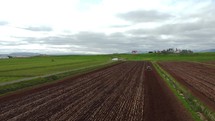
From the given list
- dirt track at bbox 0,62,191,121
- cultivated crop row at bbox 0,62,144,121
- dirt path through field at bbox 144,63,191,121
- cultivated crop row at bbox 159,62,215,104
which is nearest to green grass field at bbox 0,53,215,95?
cultivated crop row at bbox 0,62,144,121

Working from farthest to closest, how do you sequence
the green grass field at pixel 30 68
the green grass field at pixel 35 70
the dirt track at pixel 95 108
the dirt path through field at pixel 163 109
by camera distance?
the green grass field at pixel 30 68, the green grass field at pixel 35 70, the dirt path through field at pixel 163 109, the dirt track at pixel 95 108

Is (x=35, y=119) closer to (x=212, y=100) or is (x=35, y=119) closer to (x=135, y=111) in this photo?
(x=135, y=111)

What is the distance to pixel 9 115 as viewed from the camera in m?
14.3

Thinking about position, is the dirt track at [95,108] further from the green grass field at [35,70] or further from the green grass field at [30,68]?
the green grass field at [30,68]

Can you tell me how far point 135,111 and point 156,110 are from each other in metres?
1.54

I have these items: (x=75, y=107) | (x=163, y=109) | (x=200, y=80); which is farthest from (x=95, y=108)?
(x=200, y=80)

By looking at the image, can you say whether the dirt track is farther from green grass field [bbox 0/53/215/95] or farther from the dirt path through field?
green grass field [bbox 0/53/215/95]

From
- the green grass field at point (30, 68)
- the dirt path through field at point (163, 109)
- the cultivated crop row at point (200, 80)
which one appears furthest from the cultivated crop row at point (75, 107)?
the green grass field at point (30, 68)

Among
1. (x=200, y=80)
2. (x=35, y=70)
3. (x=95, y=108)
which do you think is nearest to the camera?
(x=95, y=108)

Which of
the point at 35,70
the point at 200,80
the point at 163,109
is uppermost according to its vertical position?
the point at 163,109

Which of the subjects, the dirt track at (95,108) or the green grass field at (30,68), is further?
the green grass field at (30,68)

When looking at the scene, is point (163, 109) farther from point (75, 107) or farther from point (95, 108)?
point (75, 107)

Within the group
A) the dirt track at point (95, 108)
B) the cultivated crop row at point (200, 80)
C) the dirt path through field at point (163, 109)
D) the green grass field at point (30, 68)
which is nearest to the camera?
the dirt track at point (95, 108)

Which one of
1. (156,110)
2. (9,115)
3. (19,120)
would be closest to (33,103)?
(9,115)
